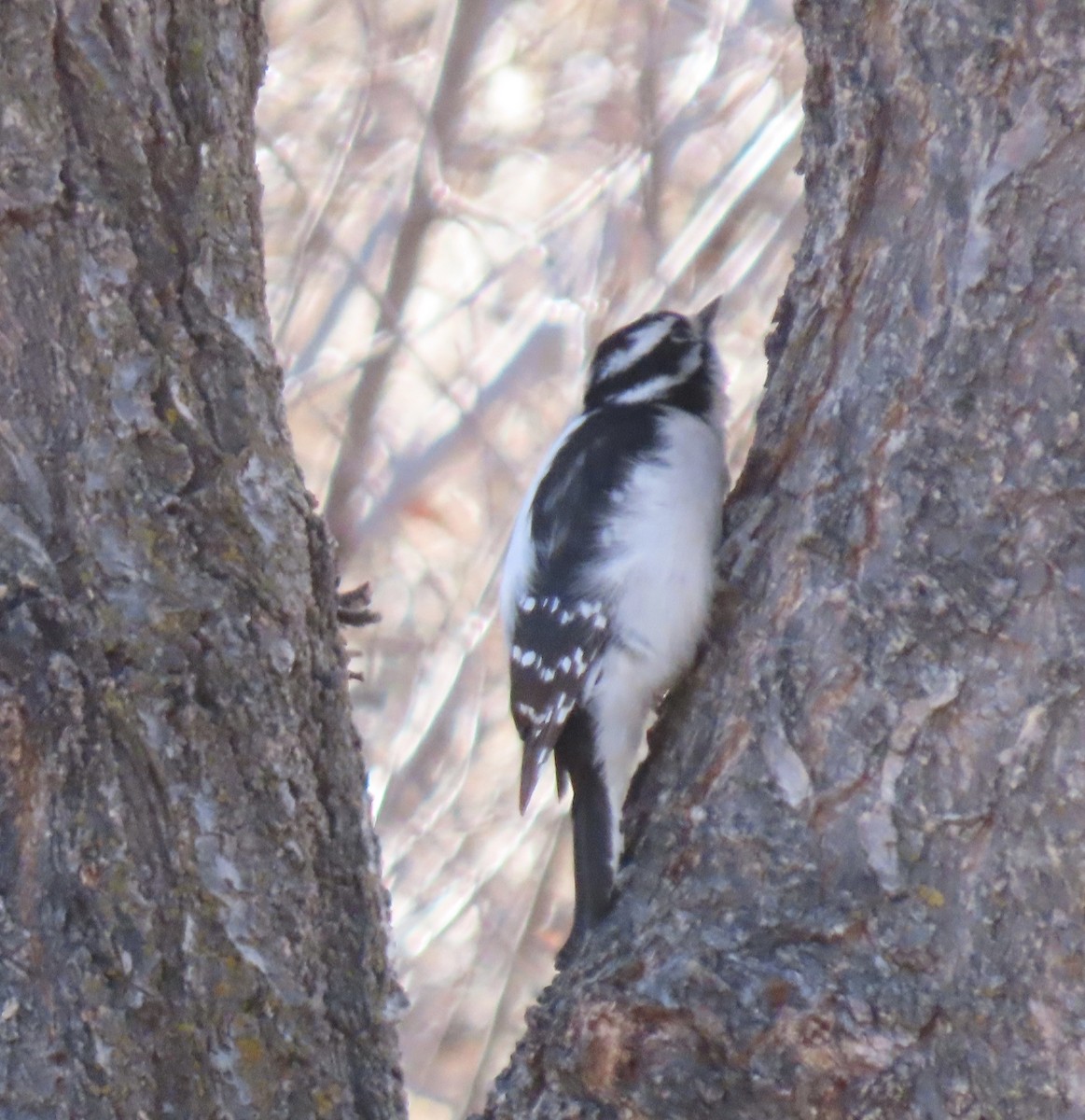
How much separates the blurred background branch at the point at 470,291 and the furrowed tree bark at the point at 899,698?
2843mm

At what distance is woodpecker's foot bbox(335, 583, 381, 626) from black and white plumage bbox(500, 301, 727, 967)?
51 cm

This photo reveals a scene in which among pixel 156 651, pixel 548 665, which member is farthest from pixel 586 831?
pixel 156 651

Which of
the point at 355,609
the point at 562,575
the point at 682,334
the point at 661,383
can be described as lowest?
the point at 355,609

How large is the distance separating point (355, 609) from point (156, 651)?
1.75 ft

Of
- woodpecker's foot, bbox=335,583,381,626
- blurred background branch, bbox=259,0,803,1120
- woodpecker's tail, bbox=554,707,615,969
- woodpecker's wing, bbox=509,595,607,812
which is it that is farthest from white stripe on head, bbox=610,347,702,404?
blurred background branch, bbox=259,0,803,1120

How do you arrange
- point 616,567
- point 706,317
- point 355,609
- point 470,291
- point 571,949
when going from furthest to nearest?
point 470,291, point 706,317, point 616,567, point 355,609, point 571,949

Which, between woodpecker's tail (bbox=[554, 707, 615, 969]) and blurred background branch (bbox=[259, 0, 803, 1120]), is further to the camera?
blurred background branch (bbox=[259, 0, 803, 1120])

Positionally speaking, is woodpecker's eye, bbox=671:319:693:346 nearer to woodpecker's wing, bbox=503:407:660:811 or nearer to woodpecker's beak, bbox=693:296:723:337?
woodpecker's beak, bbox=693:296:723:337

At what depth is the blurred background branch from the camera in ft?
17.5

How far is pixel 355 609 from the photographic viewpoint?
2.58m

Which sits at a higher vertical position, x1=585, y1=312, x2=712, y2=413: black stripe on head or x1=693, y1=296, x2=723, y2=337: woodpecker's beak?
x1=693, y1=296, x2=723, y2=337: woodpecker's beak

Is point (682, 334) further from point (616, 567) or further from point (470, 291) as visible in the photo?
point (470, 291)

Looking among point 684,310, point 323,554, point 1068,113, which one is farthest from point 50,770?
point 684,310

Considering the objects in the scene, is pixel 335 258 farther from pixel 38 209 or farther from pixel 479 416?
pixel 38 209
